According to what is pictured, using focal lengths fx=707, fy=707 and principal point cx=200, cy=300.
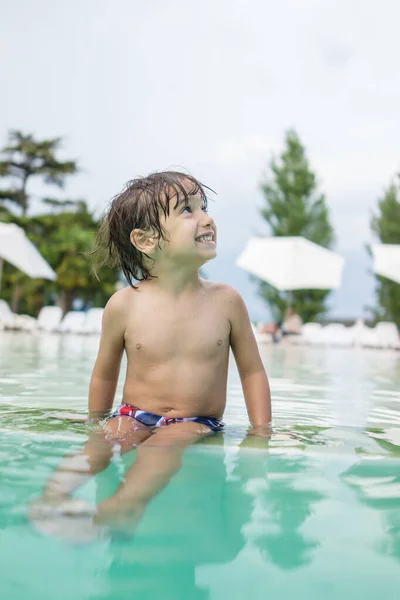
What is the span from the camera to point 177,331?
2523mm

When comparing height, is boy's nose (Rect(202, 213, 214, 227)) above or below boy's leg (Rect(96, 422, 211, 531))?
above

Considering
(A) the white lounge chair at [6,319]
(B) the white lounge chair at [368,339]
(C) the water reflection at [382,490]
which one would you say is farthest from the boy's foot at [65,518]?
(A) the white lounge chair at [6,319]

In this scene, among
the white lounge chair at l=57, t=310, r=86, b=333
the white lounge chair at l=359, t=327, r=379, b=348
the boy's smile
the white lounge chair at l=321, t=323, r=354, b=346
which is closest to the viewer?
the boy's smile

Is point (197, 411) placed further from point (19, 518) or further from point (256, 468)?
point (19, 518)

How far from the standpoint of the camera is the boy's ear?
2621 millimetres

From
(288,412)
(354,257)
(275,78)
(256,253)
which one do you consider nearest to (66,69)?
(275,78)

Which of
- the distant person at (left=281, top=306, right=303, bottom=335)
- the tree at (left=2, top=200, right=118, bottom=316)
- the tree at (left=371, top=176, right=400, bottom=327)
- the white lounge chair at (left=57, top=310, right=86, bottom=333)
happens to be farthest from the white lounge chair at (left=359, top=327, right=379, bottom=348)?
the tree at (left=2, top=200, right=118, bottom=316)

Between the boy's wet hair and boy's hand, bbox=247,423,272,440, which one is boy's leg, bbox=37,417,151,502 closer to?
boy's hand, bbox=247,423,272,440

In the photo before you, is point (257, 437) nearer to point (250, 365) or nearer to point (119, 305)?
point (250, 365)

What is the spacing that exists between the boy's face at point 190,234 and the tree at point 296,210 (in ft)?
80.2

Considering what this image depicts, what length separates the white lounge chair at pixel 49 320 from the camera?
69.5 ft

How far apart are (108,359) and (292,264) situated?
16182mm

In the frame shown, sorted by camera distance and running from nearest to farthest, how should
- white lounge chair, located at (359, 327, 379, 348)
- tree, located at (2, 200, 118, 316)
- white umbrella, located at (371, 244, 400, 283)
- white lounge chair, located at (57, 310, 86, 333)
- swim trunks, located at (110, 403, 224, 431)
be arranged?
swim trunks, located at (110, 403, 224, 431)
white umbrella, located at (371, 244, 400, 283)
white lounge chair, located at (359, 327, 379, 348)
white lounge chair, located at (57, 310, 86, 333)
tree, located at (2, 200, 118, 316)

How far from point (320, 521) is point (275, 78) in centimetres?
4294
